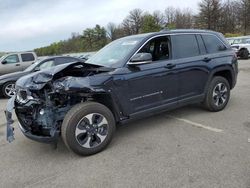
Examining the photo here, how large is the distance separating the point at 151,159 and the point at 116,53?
2009 millimetres

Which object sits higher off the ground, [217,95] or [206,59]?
[206,59]

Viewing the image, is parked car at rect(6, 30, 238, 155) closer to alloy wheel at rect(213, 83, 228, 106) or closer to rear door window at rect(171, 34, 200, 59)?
rear door window at rect(171, 34, 200, 59)

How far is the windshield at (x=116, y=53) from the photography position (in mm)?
4410

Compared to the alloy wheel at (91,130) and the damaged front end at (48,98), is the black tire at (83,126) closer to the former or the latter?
the alloy wheel at (91,130)

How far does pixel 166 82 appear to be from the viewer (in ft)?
15.4

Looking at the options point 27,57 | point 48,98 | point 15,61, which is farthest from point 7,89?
point 48,98

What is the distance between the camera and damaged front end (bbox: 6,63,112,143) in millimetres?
3756

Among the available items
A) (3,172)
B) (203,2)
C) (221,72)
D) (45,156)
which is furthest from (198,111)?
(203,2)

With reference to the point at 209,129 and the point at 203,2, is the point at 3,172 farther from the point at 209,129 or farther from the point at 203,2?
the point at 203,2

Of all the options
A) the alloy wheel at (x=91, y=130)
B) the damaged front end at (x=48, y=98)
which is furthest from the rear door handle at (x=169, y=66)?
the alloy wheel at (x=91, y=130)

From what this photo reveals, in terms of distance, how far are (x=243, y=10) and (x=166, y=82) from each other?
181ft

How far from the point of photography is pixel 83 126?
12.6ft

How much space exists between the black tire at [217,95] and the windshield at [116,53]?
1906 mm

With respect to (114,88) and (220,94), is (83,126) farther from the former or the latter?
(220,94)
